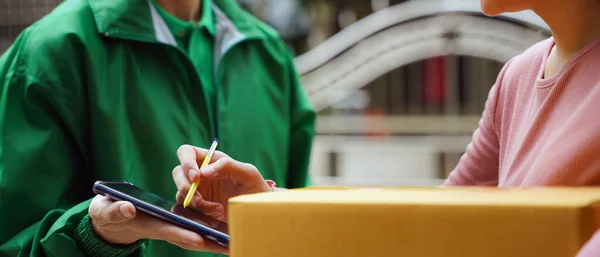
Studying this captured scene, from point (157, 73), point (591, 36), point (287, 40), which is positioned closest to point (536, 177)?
point (591, 36)

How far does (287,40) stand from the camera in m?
4.69

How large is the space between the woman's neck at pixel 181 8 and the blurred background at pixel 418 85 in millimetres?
2549

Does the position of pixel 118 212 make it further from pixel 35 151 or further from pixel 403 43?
pixel 403 43

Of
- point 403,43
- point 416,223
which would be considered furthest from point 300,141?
point 403,43

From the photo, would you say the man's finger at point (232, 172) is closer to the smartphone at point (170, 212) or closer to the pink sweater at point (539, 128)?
the smartphone at point (170, 212)

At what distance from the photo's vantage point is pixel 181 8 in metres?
1.23

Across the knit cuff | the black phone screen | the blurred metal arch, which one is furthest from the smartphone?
the blurred metal arch

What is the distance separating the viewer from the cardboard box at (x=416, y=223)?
473 mm

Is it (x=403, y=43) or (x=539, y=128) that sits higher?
(x=403, y=43)

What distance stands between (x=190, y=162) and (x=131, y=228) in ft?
0.39

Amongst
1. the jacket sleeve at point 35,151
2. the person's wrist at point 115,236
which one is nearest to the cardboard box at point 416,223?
the person's wrist at point 115,236

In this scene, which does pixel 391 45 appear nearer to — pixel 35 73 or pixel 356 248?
pixel 35 73

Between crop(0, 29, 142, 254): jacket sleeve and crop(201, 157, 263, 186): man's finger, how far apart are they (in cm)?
27

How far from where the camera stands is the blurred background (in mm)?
3718
